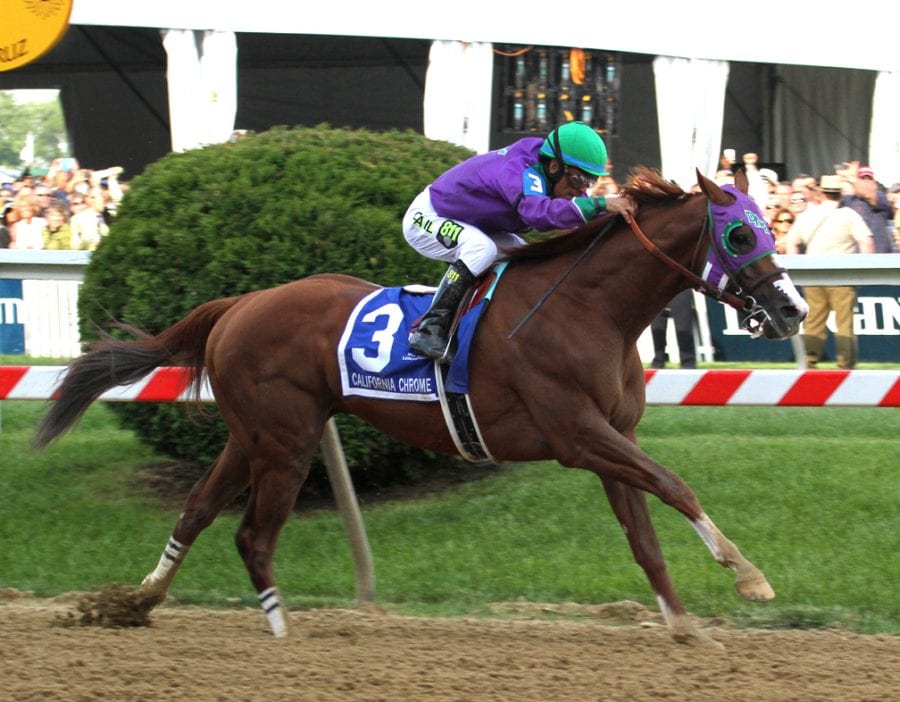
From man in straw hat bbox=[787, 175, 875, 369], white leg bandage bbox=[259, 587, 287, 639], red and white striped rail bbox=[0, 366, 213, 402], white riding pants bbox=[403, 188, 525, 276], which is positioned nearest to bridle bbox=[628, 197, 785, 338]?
white riding pants bbox=[403, 188, 525, 276]

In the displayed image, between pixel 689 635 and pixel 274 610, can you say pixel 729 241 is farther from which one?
pixel 274 610

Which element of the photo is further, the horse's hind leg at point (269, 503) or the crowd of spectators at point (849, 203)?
the crowd of spectators at point (849, 203)

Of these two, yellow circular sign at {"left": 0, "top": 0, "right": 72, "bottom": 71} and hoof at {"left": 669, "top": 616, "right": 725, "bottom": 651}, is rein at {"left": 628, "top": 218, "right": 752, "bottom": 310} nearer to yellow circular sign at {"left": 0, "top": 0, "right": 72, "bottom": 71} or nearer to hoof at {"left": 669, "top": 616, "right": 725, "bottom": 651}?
hoof at {"left": 669, "top": 616, "right": 725, "bottom": 651}

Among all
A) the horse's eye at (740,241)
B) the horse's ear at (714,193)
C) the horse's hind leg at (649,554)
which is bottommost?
the horse's hind leg at (649,554)

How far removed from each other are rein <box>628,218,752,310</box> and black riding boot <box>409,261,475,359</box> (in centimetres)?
72

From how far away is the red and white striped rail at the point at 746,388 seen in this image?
6.32 m

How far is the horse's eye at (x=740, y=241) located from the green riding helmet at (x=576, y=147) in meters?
0.63

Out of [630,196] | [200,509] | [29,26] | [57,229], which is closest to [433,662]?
[200,509]

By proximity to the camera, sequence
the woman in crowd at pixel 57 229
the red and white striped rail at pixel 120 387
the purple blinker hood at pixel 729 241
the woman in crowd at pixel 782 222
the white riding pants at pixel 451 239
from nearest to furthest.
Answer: the purple blinker hood at pixel 729 241 < the white riding pants at pixel 451 239 < the red and white striped rail at pixel 120 387 < the woman in crowd at pixel 782 222 < the woman in crowd at pixel 57 229

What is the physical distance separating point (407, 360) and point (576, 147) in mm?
1118

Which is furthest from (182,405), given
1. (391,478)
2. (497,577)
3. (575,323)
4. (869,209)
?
(869,209)

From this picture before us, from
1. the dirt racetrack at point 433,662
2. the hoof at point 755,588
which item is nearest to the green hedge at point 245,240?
the dirt racetrack at point 433,662

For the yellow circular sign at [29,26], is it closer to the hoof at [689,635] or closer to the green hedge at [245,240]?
the green hedge at [245,240]

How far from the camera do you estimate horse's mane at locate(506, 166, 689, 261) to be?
18.0 ft
